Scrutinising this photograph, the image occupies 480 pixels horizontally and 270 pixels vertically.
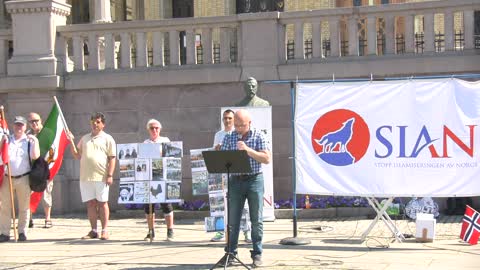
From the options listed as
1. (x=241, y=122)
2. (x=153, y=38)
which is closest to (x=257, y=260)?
(x=241, y=122)

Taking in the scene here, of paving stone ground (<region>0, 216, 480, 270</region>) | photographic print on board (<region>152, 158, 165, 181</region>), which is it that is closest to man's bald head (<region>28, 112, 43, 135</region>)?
paving stone ground (<region>0, 216, 480, 270</region>)

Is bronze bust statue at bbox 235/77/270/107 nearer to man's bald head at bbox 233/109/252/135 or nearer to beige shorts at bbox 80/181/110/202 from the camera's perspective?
beige shorts at bbox 80/181/110/202

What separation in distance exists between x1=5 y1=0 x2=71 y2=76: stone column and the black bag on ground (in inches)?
135

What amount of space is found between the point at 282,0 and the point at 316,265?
18.0 meters

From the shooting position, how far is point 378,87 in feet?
35.9

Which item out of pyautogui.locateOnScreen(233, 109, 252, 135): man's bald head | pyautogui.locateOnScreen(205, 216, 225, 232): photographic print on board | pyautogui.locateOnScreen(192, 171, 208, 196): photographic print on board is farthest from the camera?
pyautogui.locateOnScreen(192, 171, 208, 196): photographic print on board

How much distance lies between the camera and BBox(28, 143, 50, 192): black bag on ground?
40.7ft

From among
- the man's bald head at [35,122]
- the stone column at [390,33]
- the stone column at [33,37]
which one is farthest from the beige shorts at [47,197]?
the stone column at [390,33]

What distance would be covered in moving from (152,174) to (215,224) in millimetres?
1283

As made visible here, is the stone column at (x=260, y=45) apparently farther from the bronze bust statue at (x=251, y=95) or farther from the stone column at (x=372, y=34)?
the bronze bust statue at (x=251, y=95)

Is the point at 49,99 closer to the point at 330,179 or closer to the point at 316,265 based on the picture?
the point at 330,179

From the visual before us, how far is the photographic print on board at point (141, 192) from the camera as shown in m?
11.9

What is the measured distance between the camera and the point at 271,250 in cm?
1077

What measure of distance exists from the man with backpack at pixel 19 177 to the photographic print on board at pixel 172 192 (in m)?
2.19
